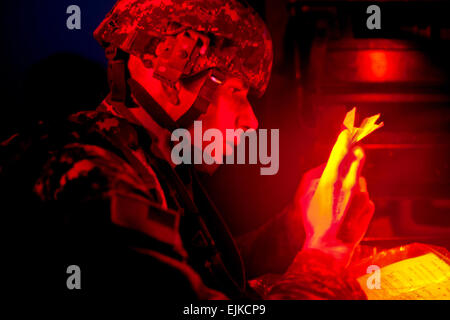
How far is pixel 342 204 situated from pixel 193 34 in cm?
87

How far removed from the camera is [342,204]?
139 cm

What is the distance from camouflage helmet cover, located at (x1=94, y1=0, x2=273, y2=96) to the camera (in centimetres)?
142

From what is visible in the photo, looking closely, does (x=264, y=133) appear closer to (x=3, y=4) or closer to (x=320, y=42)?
(x=320, y=42)

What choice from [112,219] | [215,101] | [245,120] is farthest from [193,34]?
[112,219]

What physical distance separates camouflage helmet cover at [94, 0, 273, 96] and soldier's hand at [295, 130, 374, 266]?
500 millimetres

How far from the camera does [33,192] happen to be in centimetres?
100

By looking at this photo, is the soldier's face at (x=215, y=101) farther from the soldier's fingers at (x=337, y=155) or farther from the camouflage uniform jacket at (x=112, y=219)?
the soldier's fingers at (x=337, y=155)

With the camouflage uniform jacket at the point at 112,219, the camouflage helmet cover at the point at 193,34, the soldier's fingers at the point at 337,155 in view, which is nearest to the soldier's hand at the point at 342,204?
the soldier's fingers at the point at 337,155

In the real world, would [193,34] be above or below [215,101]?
above

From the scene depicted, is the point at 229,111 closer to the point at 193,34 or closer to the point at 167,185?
the point at 193,34

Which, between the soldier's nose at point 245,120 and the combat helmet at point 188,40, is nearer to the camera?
the combat helmet at point 188,40

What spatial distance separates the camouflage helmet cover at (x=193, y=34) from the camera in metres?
1.42

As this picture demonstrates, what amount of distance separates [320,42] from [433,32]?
0.59 meters

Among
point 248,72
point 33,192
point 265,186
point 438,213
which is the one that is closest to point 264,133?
point 265,186
